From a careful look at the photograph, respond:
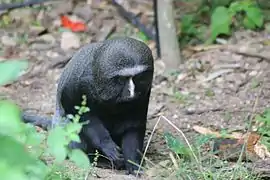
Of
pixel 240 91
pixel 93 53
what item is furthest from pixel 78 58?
pixel 240 91

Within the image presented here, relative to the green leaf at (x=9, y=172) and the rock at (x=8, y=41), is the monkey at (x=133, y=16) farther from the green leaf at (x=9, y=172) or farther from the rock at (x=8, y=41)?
the green leaf at (x=9, y=172)

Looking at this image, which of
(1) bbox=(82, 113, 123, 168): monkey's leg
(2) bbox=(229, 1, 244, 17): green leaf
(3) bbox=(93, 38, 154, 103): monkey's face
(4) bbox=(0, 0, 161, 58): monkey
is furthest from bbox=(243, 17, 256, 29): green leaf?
(3) bbox=(93, 38, 154, 103): monkey's face

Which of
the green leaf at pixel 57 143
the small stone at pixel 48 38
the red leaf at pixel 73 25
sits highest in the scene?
the green leaf at pixel 57 143

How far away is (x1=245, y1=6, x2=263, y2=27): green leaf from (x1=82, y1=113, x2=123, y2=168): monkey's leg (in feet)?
10.0

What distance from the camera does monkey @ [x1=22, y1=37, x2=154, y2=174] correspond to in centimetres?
417

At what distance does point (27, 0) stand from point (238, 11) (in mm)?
2095

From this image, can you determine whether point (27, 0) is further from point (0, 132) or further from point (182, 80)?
point (0, 132)

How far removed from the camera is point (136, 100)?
436 centimetres

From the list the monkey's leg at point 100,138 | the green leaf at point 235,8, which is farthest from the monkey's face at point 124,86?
the green leaf at point 235,8

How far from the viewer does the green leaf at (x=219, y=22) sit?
7105 millimetres

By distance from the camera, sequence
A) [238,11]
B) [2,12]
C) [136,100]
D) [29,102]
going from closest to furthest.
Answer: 1. [136,100]
2. [29,102]
3. [238,11]
4. [2,12]

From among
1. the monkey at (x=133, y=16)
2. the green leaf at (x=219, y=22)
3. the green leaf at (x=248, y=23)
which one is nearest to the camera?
the monkey at (x=133, y=16)

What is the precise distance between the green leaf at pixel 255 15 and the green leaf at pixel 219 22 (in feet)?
0.71

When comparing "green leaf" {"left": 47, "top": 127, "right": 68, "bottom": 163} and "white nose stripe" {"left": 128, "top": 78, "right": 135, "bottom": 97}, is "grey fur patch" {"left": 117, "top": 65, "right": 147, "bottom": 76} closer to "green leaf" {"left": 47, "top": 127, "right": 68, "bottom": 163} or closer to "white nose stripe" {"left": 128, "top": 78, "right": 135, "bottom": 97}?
"white nose stripe" {"left": 128, "top": 78, "right": 135, "bottom": 97}
